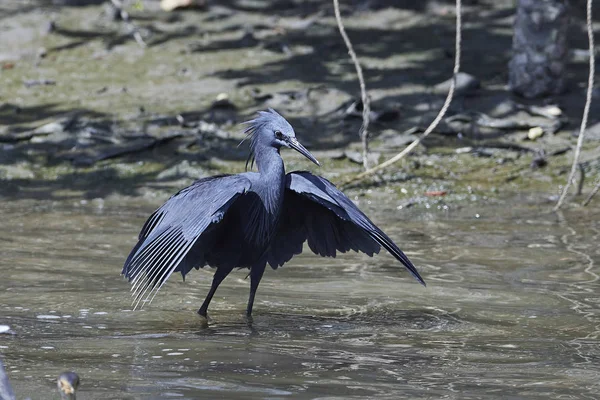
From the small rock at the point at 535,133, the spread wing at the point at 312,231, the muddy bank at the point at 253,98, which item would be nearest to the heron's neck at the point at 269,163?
the spread wing at the point at 312,231

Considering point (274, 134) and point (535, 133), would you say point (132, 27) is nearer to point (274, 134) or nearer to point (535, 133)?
point (535, 133)

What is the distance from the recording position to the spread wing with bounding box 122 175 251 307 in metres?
5.68

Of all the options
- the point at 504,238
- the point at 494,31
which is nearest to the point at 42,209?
the point at 504,238

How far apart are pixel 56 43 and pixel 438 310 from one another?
8925 mm

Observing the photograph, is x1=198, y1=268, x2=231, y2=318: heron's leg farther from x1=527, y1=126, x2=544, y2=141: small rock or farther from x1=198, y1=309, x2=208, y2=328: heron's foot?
x1=527, y1=126, x2=544, y2=141: small rock

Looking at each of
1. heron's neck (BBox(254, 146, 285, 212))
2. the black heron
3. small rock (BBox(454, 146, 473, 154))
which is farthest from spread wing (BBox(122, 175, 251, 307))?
small rock (BBox(454, 146, 473, 154))

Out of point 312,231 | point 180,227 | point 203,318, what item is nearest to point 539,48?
point 312,231

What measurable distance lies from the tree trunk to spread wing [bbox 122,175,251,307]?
6285 millimetres

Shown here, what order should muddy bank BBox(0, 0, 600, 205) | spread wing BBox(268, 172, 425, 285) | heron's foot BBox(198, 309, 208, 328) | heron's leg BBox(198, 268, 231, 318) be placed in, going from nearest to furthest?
heron's foot BBox(198, 309, 208, 328), heron's leg BBox(198, 268, 231, 318), spread wing BBox(268, 172, 425, 285), muddy bank BBox(0, 0, 600, 205)

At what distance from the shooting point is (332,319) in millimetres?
6230

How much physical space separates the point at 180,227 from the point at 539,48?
6838mm

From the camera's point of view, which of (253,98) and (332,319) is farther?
(253,98)

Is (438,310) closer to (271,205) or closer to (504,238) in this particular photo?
(271,205)

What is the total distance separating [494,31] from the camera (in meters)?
14.1
